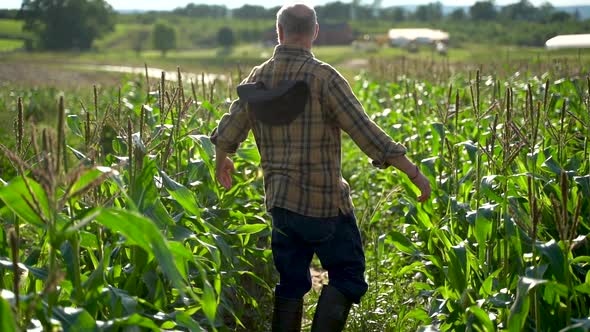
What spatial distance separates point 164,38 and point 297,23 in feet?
251

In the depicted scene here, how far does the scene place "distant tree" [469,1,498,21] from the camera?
99.9m

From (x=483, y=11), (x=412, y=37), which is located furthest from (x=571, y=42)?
(x=483, y=11)

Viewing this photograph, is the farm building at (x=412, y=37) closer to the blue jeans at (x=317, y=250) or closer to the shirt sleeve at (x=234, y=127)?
the shirt sleeve at (x=234, y=127)

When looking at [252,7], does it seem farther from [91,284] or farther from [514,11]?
[91,284]

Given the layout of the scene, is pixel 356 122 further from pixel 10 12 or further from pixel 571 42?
pixel 10 12

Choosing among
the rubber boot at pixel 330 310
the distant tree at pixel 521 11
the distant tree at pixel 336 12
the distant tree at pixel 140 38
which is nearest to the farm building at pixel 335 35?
the distant tree at pixel 140 38

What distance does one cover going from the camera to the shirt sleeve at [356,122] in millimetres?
3650

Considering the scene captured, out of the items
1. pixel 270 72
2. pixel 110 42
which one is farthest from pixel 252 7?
pixel 270 72

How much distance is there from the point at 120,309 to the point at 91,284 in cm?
18

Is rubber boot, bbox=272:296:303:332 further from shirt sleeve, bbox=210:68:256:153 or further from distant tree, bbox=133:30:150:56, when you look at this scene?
distant tree, bbox=133:30:150:56

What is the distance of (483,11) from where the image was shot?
10169 centimetres

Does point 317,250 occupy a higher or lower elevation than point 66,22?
higher

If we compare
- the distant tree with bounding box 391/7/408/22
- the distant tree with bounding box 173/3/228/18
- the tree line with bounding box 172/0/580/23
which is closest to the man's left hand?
the tree line with bounding box 172/0/580/23

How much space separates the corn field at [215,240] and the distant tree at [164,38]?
73824 mm
